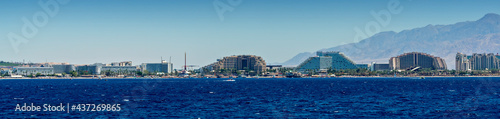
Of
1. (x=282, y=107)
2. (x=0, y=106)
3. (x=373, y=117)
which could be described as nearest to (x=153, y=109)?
(x=282, y=107)

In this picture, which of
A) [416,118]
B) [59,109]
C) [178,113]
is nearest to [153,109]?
[178,113]

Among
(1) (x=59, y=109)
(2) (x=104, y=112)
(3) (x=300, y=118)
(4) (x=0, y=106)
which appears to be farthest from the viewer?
(4) (x=0, y=106)

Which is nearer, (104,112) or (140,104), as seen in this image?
(104,112)

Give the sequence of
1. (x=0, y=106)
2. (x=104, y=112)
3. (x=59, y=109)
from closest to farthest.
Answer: (x=104, y=112) → (x=59, y=109) → (x=0, y=106)

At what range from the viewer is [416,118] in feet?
223

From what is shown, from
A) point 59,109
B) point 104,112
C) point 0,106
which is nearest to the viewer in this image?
point 104,112

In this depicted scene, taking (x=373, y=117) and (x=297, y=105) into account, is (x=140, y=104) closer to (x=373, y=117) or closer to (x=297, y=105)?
(x=297, y=105)

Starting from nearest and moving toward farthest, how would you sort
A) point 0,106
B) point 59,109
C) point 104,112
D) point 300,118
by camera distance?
point 300,118 → point 104,112 → point 59,109 → point 0,106

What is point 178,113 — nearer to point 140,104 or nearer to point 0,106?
point 140,104

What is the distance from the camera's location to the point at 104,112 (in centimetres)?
7350

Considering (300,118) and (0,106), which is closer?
(300,118)

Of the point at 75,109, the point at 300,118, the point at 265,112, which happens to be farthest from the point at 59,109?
the point at 300,118

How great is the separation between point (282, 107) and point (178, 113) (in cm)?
1622

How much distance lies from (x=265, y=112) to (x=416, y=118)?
1857 centimetres
